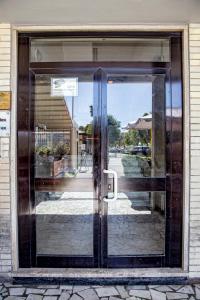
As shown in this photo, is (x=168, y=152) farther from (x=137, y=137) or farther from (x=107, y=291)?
(x=107, y=291)

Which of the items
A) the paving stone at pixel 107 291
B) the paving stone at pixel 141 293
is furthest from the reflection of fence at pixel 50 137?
the paving stone at pixel 141 293

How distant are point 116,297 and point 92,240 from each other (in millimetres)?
585

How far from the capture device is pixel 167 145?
2840mm

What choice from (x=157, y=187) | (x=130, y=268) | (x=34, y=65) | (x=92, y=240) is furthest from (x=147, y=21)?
(x=130, y=268)

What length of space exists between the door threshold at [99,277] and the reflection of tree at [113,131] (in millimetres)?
1272

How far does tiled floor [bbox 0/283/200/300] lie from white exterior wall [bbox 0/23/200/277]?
0.20m

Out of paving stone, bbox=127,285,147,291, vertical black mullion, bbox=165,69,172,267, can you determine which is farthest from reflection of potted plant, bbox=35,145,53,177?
paving stone, bbox=127,285,147,291

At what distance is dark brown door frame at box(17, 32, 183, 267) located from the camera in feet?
9.19

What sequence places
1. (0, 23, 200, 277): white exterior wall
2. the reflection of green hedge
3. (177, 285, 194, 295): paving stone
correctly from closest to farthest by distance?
(177, 285, 194, 295): paving stone → (0, 23, 200, 277): white exterior wall → the reflection of green hedge

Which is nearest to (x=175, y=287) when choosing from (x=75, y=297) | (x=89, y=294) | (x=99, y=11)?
(x=89, y=294)

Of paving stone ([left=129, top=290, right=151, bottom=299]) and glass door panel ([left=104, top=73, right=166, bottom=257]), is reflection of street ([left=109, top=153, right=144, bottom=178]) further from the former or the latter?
paving stone ([left=129, top=290, right=151, bottom=299])

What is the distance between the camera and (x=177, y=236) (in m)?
2.83

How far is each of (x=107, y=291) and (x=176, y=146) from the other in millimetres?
1499

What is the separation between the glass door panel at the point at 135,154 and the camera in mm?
2875
